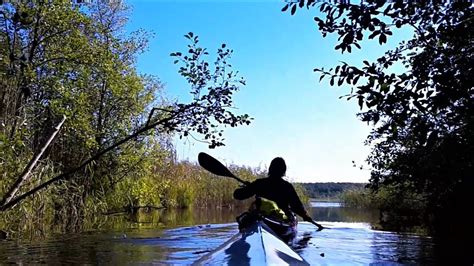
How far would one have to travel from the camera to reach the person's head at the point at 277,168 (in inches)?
354

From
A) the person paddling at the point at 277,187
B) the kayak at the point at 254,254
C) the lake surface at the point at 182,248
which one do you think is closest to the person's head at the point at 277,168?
the person paddling at the point at 277,187

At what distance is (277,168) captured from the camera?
9000mm

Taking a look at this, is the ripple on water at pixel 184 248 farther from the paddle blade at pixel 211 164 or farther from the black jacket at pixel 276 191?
the paddle blade at pixel 211 164

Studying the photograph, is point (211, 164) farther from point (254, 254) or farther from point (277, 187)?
point (254, 254)

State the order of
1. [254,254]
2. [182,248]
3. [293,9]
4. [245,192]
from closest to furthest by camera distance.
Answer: [254,254] < [293,9] < [245,192] < [182,248]

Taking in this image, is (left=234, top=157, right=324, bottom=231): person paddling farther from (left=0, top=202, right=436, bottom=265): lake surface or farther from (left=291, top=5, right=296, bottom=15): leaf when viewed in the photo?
(left=291, top=5, right=296, bottom=15): leaf

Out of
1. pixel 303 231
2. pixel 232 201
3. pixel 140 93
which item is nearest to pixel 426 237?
pixel 303 231

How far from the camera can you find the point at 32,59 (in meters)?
16.0

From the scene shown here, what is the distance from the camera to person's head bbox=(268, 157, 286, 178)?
9000mm

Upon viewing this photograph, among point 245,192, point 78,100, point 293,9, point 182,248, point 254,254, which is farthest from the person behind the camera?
point 78,100

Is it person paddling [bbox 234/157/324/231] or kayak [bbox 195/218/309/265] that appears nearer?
kayak [bbox 195/218/309/265]

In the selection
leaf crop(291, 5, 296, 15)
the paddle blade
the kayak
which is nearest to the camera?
the kayak

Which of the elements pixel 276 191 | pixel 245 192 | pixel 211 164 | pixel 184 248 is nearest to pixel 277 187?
pixel 276 191

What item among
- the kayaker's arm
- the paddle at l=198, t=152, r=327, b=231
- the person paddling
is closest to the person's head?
the person paddling
